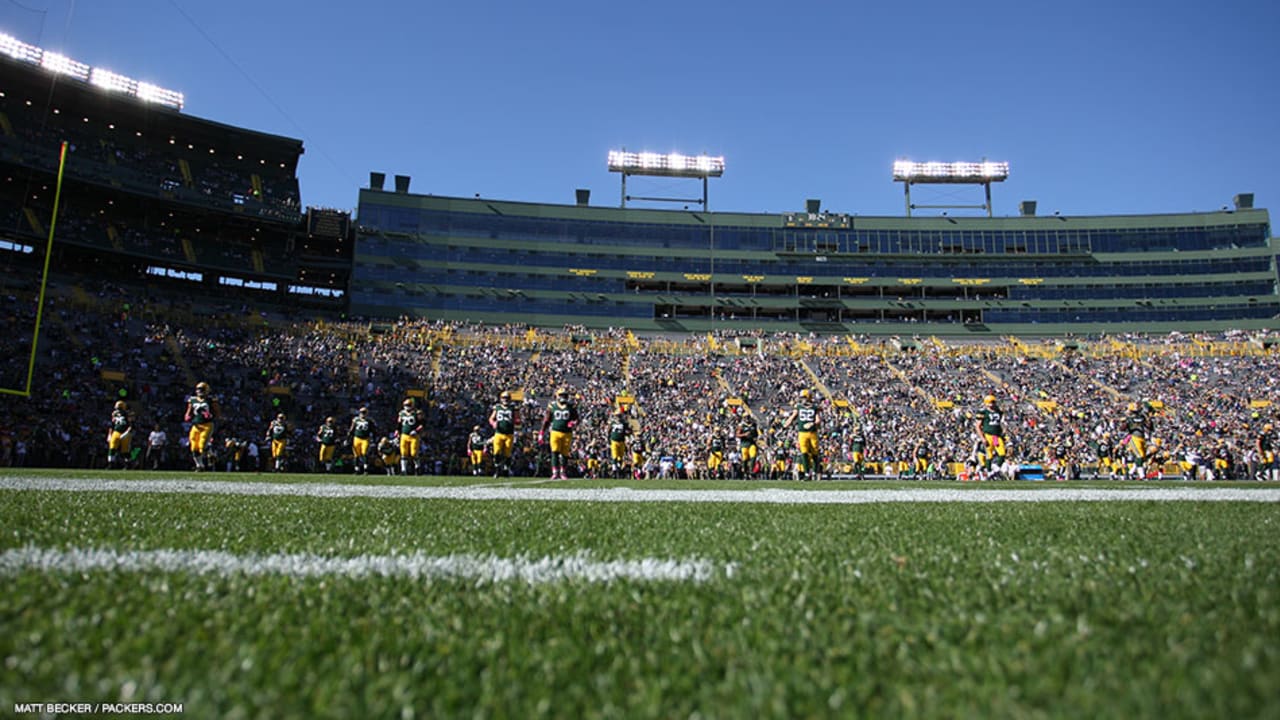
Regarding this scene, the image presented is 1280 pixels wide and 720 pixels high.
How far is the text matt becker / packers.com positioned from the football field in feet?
0.05

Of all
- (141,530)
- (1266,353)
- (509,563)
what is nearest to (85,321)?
(141,530)

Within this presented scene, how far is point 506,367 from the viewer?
4384cm

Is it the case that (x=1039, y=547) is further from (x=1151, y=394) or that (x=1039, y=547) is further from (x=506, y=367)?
(x=1151, y=394)

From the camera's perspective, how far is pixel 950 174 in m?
68.9

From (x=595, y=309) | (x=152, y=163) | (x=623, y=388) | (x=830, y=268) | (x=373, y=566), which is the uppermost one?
(x=152, y=163)

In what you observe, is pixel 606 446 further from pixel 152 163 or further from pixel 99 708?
pixel 152 163

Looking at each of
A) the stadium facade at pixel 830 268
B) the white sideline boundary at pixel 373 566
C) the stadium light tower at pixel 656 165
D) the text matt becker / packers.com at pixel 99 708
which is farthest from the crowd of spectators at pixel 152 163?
the text matt becker / packers.com at pixel 99 708

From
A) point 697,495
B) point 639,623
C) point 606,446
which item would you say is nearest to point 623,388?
point 606,446

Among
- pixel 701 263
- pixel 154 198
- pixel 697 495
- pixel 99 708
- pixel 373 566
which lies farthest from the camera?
pixel 701 263

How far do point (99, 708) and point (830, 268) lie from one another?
67659 millimetres

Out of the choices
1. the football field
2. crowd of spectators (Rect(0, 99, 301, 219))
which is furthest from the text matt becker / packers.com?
crowd of spectators (Rect(0, 99, 301, 219))

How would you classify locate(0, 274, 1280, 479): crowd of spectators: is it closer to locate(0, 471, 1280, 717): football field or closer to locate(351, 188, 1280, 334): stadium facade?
locate(351, 188, 1280, 334): stadium facade

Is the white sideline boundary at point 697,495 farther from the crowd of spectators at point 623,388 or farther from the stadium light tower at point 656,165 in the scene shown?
the stadium light tower at point 656,165

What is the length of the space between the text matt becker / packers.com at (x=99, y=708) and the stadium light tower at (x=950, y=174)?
74.0 meters
